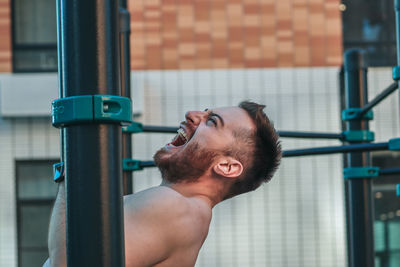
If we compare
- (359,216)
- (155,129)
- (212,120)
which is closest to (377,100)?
(359,216)

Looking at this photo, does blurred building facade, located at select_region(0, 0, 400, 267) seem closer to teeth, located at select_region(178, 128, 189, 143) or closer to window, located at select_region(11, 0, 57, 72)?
window, located at select_region(11, 0, 57, 72)

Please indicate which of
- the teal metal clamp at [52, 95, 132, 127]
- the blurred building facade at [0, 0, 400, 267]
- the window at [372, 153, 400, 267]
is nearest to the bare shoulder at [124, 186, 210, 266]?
the teal metal clamp at [52, 95, 132, 127]

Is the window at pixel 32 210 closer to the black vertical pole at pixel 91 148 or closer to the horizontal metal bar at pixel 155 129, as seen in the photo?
the horizontal metal bar at pixel 155 129

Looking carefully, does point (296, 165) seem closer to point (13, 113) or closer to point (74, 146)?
point (13, 113)

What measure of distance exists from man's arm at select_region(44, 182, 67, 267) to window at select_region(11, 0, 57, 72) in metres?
7.48

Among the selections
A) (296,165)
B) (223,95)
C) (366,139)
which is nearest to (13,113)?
(223,95)

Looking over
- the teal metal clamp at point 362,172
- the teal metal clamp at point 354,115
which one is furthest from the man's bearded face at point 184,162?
the teal metal clamp at point 354,115

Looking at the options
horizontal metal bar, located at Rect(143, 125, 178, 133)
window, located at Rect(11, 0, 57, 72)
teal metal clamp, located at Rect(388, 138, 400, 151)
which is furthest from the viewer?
window, located at Rect(11, 0, 57, 72)

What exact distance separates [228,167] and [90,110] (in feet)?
3.72

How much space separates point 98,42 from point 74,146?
0.66ft

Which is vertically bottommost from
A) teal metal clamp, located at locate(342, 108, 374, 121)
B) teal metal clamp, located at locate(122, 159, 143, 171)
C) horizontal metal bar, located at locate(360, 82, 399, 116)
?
teal metal clamp, located at locate(122, 159, 143, 171)

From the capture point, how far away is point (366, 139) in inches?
160

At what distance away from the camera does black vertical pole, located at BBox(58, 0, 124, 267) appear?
124 cm

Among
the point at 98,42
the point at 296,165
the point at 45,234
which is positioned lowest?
the point at 45,234
